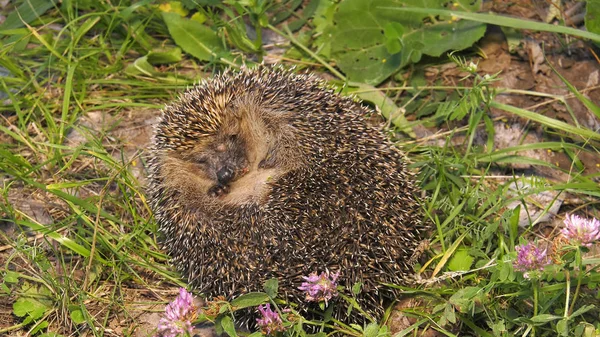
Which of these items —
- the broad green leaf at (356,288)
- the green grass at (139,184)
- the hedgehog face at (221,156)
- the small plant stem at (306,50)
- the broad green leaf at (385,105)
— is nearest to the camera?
the broad green leaf at (356,288)

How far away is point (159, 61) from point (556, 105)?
11.3 ft

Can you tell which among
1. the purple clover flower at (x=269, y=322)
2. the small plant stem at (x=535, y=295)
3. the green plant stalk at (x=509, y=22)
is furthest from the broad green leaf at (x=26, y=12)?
the small plant stem at (x=535, y=295)

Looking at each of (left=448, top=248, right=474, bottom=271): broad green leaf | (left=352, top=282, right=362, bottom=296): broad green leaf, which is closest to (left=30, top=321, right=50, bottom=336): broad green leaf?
(left=352, top=282, right=362, bottom=296): broad green leaf

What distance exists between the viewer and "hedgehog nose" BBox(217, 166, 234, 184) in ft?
15.4

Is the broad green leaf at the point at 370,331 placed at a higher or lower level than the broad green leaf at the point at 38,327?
higher

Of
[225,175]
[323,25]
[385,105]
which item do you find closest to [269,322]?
[225,175]

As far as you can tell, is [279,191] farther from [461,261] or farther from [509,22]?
[509,22]

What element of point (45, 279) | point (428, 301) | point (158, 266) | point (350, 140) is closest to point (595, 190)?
point (428, 301)

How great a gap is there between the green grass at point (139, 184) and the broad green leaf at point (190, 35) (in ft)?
0.43

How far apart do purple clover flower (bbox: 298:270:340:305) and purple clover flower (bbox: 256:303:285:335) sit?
0.21m

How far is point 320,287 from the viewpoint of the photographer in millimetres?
3801

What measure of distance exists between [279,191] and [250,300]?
0.73m

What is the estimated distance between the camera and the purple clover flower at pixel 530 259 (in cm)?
368

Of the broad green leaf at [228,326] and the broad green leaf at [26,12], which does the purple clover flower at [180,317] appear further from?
the broad green leaf at [26,12]
